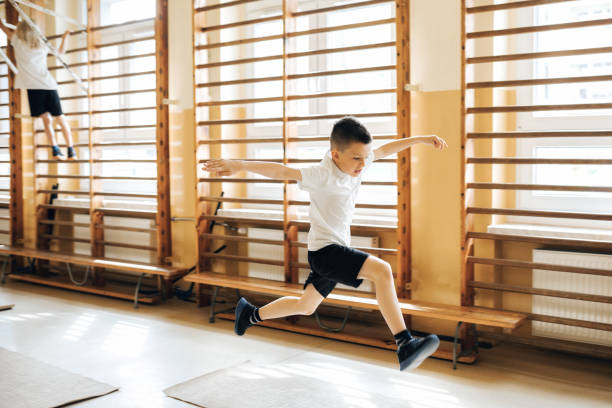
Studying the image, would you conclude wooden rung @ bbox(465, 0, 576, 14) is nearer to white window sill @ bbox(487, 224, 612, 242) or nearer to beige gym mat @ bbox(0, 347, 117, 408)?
white window sill @ bbox(487, 224, 612, 242)

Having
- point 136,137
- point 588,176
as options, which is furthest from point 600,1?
point 136,137

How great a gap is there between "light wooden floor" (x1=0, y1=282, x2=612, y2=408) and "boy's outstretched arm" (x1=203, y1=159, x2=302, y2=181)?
134 centimetres

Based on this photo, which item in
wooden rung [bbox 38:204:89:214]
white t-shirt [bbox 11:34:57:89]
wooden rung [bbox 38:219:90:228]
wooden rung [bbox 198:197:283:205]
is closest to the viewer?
wooden rung [bbox 198:197:283:205]

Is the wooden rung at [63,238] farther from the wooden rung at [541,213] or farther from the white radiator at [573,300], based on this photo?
the white radiator at [573,300]

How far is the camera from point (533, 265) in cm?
379

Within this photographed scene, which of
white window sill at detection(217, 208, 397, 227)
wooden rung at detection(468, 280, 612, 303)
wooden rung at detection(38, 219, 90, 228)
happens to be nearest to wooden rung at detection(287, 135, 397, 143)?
white window sill at detection(217, 208, 397, 227)

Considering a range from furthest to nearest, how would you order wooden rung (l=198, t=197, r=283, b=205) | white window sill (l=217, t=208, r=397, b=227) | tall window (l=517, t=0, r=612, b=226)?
wooden rung (l=198, t=197, r=283, b=205), white window sill (l=217, t=208, r=397, b=227), tall window (l=517, t=0, r=612, b=226)

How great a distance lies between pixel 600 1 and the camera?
13.1 feet

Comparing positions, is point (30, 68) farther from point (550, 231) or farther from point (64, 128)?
point (550, 231)

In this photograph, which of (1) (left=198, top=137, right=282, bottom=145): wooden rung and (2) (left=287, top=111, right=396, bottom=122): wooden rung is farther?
(1) (left=198, top=137, right=282, bottom=145): wooden rung

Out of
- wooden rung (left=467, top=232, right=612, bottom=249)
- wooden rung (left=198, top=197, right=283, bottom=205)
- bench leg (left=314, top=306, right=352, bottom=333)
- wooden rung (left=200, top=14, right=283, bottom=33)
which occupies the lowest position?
bench leg (left=314, top=306, right=352, bottom=333)

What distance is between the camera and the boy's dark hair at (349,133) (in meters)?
2.99

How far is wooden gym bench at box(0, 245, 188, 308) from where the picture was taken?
5.54 meters

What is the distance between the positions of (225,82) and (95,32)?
191cm
